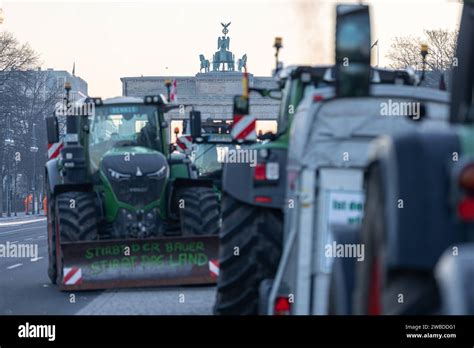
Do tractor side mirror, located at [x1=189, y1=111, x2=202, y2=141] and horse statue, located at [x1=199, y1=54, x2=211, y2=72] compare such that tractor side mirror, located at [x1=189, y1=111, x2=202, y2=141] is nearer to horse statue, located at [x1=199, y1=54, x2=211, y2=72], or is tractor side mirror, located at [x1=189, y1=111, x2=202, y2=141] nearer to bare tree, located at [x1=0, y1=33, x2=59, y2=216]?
bare tree, located at [x1=0, y1=33, x2=59, y2=216]

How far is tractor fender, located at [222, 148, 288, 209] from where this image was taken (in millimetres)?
9078

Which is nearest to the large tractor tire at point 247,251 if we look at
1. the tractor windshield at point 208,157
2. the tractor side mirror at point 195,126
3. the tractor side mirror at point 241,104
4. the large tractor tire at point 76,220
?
the tractor side mirror at point 241,104

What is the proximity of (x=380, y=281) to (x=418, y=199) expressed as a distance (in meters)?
0.77

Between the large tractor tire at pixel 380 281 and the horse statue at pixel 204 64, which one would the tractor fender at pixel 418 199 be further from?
the horse statue at pixel 204 64

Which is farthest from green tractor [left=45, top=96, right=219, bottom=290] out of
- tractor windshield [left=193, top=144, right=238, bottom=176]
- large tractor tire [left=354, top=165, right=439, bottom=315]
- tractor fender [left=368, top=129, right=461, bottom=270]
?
tractor fender [left=368, top=129, right=461, bottom=270]

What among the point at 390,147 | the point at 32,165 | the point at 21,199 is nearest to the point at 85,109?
the point at 390,147

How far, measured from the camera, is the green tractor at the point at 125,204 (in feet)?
55.7

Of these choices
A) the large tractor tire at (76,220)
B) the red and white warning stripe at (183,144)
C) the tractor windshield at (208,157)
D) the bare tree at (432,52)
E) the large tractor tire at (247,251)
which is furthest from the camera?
the bare tree at (432,52)

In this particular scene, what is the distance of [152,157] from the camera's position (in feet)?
61.5

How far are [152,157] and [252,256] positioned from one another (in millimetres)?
9052

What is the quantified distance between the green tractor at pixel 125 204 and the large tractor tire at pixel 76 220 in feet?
0.04

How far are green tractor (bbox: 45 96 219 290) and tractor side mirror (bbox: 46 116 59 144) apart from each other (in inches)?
0.6

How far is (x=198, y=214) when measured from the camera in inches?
726
